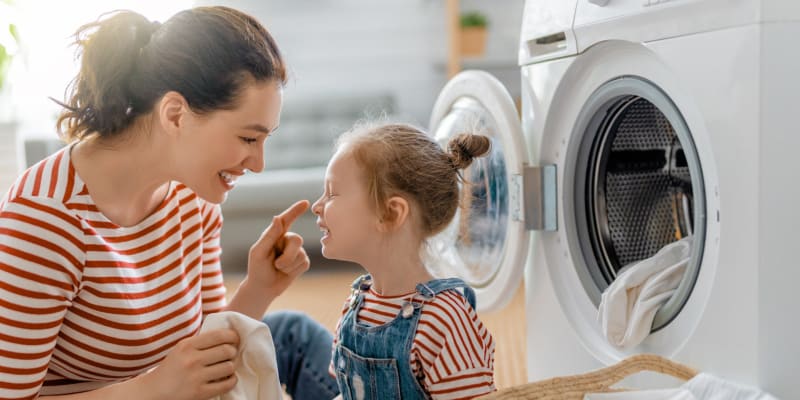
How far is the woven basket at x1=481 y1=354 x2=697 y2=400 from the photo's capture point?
0.98 meters

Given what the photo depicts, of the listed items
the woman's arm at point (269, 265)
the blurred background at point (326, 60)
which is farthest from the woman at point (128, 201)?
the blurred background at point (326, 60)

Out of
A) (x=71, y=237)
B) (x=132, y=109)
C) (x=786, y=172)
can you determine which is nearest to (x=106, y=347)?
(x=71, y=237)

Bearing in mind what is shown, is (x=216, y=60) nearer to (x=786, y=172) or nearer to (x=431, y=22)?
(x=786, y=172)

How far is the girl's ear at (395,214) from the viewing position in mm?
1135

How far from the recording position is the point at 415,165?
1143 millimetres

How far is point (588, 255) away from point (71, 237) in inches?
31.9

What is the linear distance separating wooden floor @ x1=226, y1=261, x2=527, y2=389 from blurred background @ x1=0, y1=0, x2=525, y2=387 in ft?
0.66

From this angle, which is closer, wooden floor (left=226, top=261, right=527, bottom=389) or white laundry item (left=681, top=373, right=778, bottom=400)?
white laundry item (left=681, top=373, right=778, bottom=400)

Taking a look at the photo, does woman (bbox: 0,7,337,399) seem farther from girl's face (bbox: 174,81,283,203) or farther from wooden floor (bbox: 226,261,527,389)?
wooden floor (bbox: 226,261,527,389)

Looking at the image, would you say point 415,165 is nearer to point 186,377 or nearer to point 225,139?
point 225,139

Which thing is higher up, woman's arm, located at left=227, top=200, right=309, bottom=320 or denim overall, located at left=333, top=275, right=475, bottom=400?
woman's arm, located at left=227, top=200, right=309, bottom=320

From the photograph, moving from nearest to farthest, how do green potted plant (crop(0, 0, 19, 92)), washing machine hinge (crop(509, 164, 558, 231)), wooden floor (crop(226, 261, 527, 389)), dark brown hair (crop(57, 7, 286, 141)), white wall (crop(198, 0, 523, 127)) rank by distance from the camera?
dark brown hair (crop(57, 7, 286, 141)) < washing machine hinge (crop(509, 164, 558, 231)) < wooden floor (crop(226, 261, 527, 389)) < green potted plant (crop(0, 0, 19, 92)) < white wall (crop(198, 0, 523, 127))

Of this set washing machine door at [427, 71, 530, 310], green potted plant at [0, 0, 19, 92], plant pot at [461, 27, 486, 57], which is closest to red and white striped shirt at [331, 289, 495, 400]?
washing machine door at [427, 71, 530, 310]

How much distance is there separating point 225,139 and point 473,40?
9.67ft
